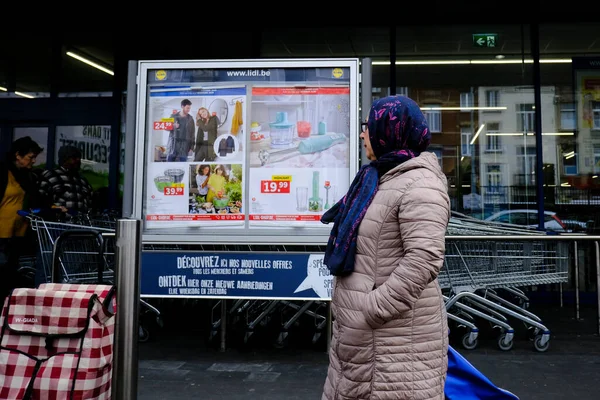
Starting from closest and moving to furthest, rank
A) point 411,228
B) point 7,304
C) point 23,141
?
point 411,228
point 7,304
point 23,141

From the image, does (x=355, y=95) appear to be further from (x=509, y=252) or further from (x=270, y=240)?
(x=509, y=252)

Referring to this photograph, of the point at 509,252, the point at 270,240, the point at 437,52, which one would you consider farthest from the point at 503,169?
the point at 270,240

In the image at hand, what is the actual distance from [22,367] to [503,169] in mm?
7178

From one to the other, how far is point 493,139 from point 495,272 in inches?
127

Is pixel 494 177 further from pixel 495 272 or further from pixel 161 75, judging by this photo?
pixel 161 75

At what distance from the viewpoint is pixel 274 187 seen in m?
5.14

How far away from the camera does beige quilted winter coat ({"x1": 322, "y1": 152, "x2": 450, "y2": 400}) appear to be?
2.16m

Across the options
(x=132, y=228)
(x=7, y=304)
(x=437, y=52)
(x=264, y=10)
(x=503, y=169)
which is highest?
(x=264, y=10)

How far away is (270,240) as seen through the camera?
5035mm

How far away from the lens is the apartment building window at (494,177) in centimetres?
852

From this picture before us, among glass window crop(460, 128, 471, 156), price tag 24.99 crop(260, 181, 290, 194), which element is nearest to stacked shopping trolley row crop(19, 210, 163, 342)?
price tag 24.99 crop(260, 181, 290, 194)

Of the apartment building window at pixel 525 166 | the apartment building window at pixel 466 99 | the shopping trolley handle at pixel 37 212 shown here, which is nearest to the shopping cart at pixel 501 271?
the apartment building window at pixel 525 166

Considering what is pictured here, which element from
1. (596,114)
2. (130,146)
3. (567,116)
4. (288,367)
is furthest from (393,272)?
(596,114)

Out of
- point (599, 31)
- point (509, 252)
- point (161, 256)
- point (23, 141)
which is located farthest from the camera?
point (599, 31)
